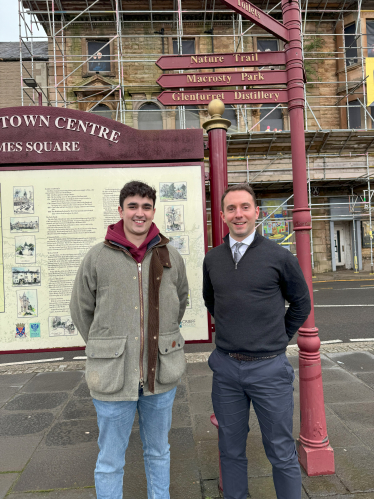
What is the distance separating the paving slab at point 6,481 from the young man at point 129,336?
0.96 m

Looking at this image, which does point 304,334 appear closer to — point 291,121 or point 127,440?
point 127,440

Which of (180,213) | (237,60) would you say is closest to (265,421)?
(180,213)

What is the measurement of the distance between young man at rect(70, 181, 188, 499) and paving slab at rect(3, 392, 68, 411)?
218 cm

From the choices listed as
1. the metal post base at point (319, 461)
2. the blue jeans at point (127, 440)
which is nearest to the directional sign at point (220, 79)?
the blue jeans at point (127, 440)

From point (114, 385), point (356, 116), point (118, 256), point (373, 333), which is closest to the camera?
point (114, 385)

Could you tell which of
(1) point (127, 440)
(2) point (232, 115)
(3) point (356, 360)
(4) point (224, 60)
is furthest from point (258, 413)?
(2) point (232, 115)

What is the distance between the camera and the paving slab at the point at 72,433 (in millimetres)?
3094

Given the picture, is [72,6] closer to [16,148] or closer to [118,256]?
[16,148]

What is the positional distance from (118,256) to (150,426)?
98cm

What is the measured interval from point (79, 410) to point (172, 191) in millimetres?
2520

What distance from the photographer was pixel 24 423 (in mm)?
3471

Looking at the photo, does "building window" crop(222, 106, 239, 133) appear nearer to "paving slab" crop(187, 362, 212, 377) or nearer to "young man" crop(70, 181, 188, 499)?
"paving slab" crop(187, 362, 212, 377)

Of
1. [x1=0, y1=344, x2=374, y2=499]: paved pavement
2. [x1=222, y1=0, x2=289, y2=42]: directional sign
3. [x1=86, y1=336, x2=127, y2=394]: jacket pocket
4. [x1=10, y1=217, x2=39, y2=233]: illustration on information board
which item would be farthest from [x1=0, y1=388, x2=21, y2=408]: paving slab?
[x1=222, y1=0, x2=289, y2=42]: directional sign

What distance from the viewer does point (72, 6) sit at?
1512 centimetres
